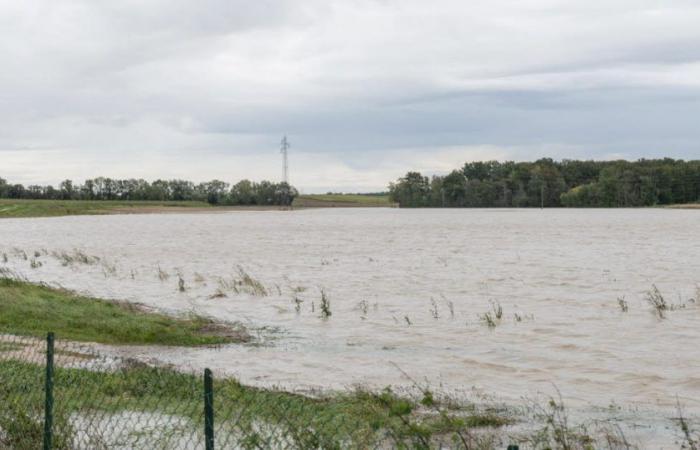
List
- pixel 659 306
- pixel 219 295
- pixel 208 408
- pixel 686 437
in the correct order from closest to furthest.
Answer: pixel 208 408 → pixel 686 437 → pixel 659 306 → pixel 219 295

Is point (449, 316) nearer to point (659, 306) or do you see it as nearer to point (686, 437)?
point (659, 306)

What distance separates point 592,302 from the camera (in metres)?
32.9

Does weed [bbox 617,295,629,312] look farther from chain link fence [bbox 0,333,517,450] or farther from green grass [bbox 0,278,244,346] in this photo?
chain link fence [bbox 0,333,517,450]

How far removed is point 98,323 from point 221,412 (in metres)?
13.1

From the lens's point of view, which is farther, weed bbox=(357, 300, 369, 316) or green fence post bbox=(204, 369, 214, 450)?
weed bbox=(357, 300, 369, 316)

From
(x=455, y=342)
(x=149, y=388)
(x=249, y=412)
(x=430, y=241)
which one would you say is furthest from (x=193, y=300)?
(x=430, y=241)

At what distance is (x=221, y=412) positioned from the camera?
12773mm

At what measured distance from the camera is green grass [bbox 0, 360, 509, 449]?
10.6m

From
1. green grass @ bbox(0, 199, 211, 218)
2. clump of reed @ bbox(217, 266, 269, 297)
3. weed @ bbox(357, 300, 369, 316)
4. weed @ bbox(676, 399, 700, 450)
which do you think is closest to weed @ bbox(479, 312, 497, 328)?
weed @ bbox(357, 300, 369, 316)

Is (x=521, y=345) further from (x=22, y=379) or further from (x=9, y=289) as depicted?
(x=9, y=289)

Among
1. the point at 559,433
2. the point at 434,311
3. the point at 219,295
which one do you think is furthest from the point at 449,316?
the point at 559,433

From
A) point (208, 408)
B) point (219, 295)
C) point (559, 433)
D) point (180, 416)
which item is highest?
point (208, 408)

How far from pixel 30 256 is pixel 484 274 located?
34516 millimetres

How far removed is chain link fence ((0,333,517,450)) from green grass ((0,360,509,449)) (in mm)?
20
